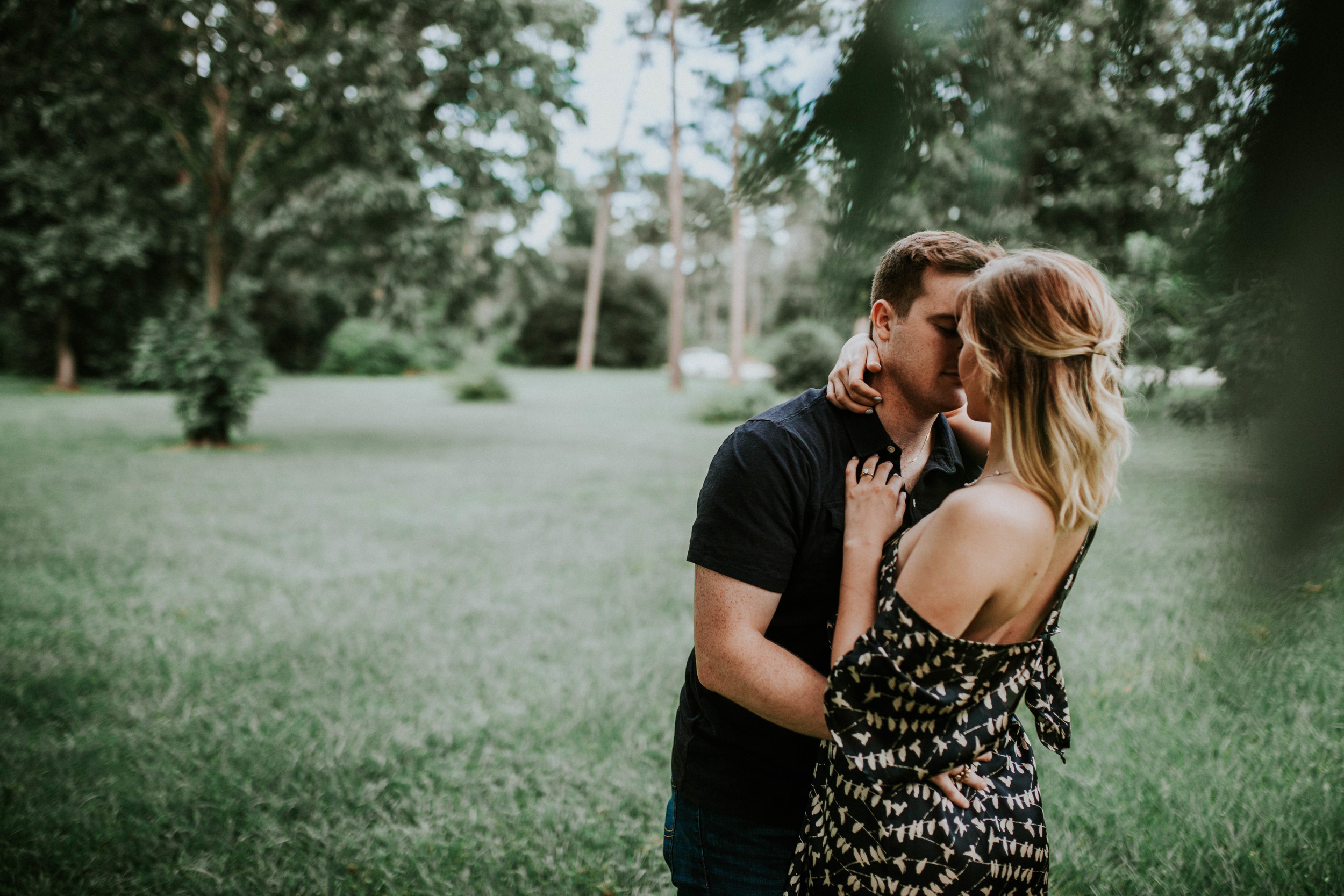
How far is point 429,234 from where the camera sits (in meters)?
12.2

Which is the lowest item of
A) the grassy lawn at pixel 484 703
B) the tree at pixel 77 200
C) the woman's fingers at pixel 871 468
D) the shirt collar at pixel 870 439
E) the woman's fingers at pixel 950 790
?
the grassy lawn at pixel 484 703

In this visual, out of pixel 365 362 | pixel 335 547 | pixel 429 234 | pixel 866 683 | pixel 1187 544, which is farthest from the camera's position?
pixel 365 362

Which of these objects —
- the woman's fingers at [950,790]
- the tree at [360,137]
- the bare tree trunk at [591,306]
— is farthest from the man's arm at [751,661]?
the bare tree trunk at [591,306]

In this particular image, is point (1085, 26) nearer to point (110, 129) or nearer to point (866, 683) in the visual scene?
point (866, 683)

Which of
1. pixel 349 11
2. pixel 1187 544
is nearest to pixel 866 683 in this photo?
pixel 1187 544

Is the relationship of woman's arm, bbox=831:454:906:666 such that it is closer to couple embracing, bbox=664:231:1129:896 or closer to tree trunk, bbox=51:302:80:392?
couple embracing, bbox=664:231:1129:896

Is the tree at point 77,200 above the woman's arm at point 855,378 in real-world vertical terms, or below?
above

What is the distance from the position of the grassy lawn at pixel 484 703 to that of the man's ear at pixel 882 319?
0.48m

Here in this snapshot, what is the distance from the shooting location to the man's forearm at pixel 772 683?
1407 millimetres

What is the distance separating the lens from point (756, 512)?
1.47 meters

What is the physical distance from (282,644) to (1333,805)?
5.34m

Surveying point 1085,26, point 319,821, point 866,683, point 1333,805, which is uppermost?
point 1085,26

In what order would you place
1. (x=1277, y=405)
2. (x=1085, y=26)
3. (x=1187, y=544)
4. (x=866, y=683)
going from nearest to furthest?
(x=1277, y=405) < (x=1187, y=544) < (x=1085, y=26) < (x=866, y=683)

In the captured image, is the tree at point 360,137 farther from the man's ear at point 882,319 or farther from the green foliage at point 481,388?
the green foliage at point 481,388
